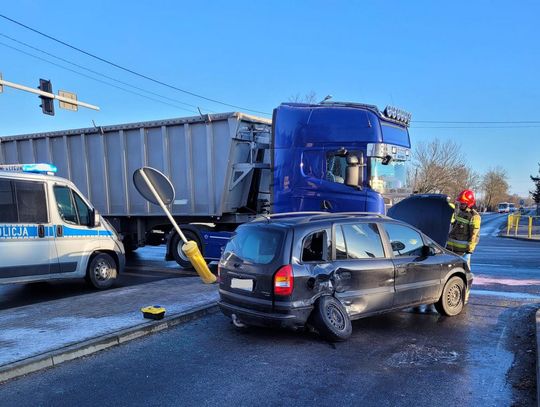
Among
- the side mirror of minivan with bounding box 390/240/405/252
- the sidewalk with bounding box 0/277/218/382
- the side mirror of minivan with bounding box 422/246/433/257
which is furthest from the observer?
the side mirror of minivan with bounding box 422/246/433/257

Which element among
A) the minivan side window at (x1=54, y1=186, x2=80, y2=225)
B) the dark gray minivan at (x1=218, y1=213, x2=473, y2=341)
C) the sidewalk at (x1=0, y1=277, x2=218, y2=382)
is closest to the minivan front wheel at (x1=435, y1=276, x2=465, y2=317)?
the dark gray minivan at (x1=218, y1=213, x2=473, y2=341)

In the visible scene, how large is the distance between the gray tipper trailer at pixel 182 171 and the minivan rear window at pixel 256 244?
4.42 m

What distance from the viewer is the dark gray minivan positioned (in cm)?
523

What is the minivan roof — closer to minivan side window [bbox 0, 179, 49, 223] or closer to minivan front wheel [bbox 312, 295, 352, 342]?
minivan front wheel [bbox 312, 295, 352, 342]

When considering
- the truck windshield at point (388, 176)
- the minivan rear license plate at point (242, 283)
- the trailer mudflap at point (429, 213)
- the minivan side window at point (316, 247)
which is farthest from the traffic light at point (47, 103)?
the minivan side window at point (316, 247)

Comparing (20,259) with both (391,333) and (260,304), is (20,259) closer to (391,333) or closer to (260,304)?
(260,304)

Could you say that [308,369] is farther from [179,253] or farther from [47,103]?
[47,103]

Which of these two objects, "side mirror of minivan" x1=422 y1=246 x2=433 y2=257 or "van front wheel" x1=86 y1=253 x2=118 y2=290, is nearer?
"side mirror of minivan" x1=422 y1=246 x2=433 y2=257

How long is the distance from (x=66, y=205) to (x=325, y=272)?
530 centimetres

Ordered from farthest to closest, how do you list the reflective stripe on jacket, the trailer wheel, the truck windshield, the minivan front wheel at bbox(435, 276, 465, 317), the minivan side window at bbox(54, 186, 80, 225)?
the trailer wheel, the truck windshield, the minivan side window at bbox(54, 186, 80, 225), the reflective stripe on jacket, the minivan front wheel at bbox(435, 276, 465, 317)

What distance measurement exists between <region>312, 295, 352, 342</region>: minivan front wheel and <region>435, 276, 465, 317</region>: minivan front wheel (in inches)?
74.4

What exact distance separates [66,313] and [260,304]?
9.92ft

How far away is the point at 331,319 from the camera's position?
5340 mm

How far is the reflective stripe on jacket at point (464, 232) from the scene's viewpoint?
315 inches
